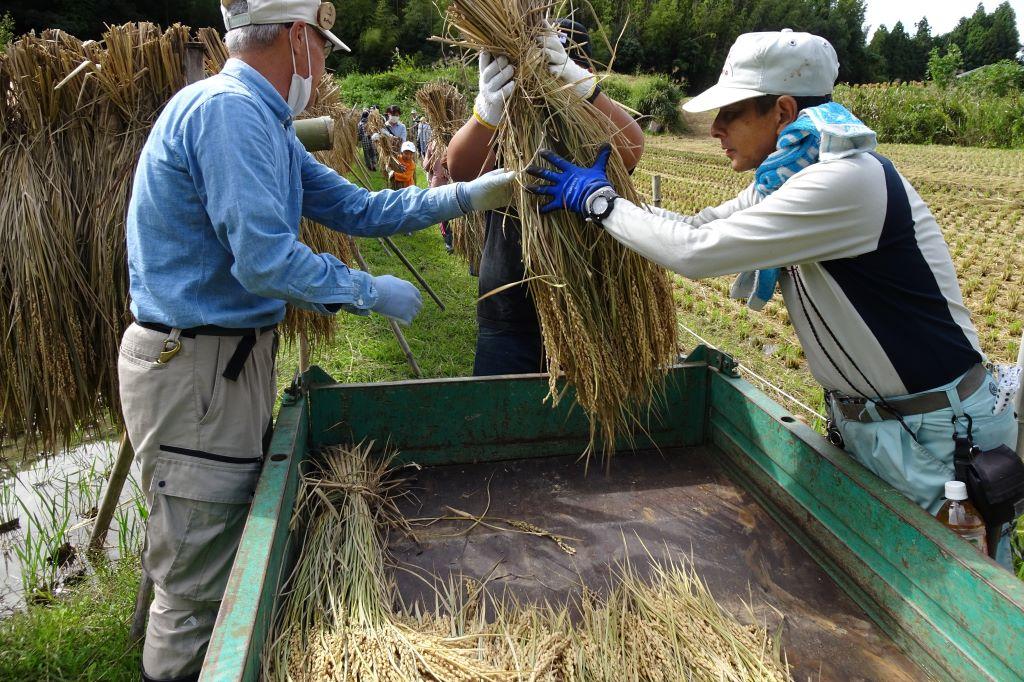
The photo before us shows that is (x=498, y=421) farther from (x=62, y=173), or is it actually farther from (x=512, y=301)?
(x=62, y=173)

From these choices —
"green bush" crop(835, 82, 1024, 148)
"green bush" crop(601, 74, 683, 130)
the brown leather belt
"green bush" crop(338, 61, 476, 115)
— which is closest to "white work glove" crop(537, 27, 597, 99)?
the brown leather belt

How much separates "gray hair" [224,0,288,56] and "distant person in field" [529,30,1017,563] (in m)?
0.89

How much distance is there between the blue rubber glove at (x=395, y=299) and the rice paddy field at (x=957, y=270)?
6.71 ft

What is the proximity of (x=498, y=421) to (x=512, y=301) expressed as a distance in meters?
0.44

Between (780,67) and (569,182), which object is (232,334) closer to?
(569,182)

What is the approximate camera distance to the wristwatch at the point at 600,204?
76.2 inches

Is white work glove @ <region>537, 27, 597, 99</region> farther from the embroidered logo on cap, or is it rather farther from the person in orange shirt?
the person in orange shirt

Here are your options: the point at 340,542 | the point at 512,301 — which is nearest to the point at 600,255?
the point at 512,301

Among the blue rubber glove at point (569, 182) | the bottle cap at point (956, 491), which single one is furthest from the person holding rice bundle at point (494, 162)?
the bottle cap at point (956, 491)

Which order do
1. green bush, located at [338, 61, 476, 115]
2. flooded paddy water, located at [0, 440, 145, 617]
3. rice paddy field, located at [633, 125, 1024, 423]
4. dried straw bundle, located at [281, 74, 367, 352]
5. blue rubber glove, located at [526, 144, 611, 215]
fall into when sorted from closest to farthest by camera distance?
blue rubber glove, located at [526, 144, 611, 215] → flooded paddy water, located at [0, 440, 145, 617] → dried straw bundle, located at [281, 74, 367, 352] → rice paddy field, located at [633, 125, 1024, 423] → green bush, located at [338, 61, 476, 115]

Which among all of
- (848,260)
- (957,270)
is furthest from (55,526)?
(957,270)

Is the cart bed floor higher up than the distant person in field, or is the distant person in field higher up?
the distant person in field

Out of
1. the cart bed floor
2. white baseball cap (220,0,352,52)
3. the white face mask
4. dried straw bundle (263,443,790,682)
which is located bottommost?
the cart bed floor

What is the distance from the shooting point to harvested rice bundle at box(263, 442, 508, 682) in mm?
1467
